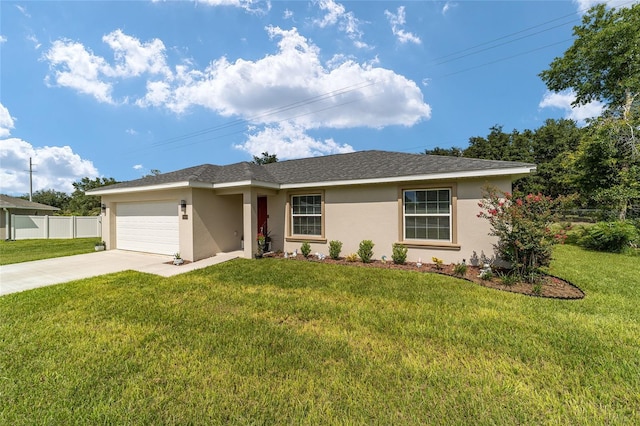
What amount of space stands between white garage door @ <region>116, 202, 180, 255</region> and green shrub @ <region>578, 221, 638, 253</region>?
58.2 ft

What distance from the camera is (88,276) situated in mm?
7078

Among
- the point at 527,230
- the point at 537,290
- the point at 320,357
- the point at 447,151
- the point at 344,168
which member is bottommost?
the point at 320,357

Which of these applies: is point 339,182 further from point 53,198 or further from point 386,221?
point 53,198

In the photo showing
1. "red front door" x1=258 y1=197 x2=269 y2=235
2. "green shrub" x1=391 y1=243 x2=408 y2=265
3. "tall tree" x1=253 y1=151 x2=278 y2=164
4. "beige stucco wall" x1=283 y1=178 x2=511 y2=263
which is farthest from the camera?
"tall tree" x1=253 y1=151 x2=278 y2=164

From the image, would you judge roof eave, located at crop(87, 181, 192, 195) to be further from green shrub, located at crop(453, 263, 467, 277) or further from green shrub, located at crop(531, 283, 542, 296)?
green shrub, located at crop(531, 283, 542, 296)

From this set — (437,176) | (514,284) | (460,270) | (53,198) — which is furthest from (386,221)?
(53,198)

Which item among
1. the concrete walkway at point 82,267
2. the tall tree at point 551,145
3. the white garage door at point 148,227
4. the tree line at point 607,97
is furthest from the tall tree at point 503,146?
the white garage door at point 148,227

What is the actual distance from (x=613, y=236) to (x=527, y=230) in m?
8.92

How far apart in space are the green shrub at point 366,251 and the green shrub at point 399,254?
75 cm

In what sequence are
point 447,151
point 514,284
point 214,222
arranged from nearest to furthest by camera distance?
1. point 514,284
2. point 214,222
3. point 447,151

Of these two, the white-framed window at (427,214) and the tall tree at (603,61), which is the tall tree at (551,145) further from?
the white-framed window at (427,214)

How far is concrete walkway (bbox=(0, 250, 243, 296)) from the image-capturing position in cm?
665

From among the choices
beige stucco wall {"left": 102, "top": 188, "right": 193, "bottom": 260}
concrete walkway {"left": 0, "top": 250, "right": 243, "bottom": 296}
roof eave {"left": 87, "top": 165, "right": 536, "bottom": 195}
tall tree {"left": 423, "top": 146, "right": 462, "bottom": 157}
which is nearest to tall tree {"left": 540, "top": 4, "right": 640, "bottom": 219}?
roof eave {"left": 87, "top": 165, "right": 536, "bottom": 195}

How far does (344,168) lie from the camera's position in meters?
10.1
